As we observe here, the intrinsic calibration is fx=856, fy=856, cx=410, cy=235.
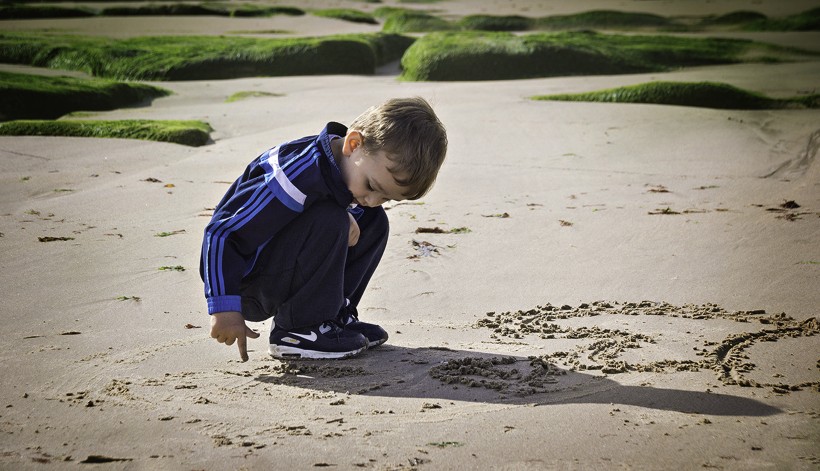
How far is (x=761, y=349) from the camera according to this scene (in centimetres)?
259

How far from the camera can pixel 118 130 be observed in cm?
603

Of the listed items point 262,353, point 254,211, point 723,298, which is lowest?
point 262,353

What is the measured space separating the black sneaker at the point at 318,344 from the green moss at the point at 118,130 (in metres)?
3.43

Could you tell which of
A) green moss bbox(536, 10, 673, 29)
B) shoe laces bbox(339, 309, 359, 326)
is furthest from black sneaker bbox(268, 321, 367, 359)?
green moss bbox(536, 10, 673, 29)

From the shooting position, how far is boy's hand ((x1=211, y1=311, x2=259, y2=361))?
2.40m

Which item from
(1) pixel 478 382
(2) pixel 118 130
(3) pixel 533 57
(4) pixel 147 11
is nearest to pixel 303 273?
(1) pixel 478 382

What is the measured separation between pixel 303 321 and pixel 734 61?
908 centimetres

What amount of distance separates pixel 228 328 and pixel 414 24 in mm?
13395

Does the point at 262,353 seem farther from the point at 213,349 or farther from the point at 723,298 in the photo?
the point at 723,298

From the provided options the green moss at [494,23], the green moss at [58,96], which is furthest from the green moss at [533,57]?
the green moss at [494,23]

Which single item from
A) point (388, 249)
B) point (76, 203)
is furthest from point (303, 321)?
point (76, 203)

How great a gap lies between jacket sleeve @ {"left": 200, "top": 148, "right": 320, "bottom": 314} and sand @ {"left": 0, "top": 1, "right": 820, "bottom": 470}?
0.28 metres

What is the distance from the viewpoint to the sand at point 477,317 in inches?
79.5

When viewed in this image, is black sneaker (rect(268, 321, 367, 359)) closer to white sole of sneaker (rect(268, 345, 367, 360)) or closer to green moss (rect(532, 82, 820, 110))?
white sole of sneaker (rect(268, 345, 367, 360))
